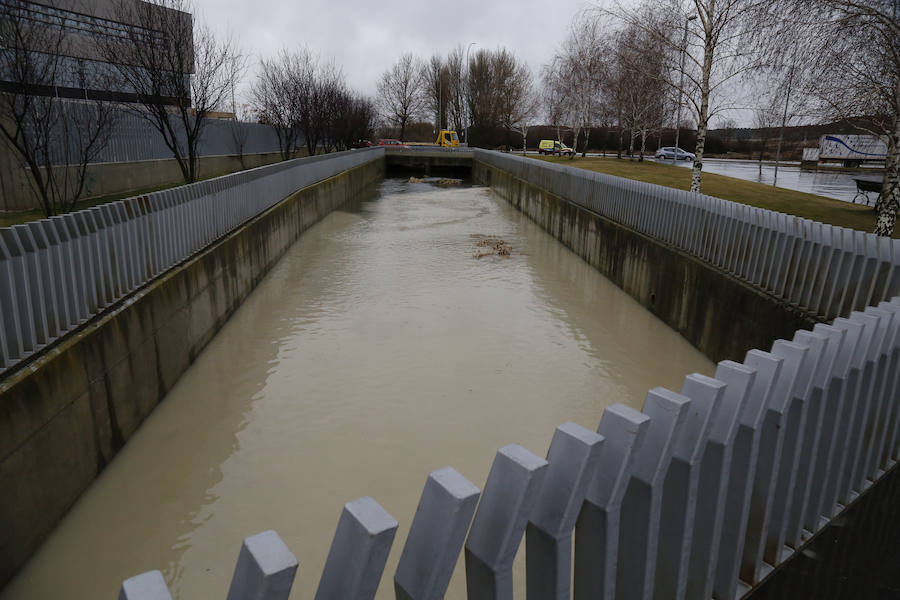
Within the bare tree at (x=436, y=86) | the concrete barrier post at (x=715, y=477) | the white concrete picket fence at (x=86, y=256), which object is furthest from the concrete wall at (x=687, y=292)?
the bare tree at (x=436, y=86)

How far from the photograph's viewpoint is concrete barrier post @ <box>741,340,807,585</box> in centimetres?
203

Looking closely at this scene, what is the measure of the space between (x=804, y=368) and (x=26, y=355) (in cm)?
460

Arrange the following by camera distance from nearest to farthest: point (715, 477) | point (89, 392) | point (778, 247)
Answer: point (715, 477) → point (89, 392) → point (778, 247)

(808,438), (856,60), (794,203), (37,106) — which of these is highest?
(856,60)

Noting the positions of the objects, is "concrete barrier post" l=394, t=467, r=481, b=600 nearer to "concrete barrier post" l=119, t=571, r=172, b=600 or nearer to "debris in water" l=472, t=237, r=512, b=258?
"concrete barrier post" l=119, t=571, r=172, b=600

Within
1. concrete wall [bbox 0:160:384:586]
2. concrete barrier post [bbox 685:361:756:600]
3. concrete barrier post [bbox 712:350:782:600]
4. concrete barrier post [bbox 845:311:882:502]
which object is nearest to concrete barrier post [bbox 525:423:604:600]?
concrete barrier post [bbox 685:361:756:600]

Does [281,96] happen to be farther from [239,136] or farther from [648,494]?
[648,494]

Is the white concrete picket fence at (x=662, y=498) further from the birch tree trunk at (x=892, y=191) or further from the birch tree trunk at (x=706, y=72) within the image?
the birch tree trunk at (x=706, y=72)

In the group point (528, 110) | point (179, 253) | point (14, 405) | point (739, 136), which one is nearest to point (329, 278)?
point (179, 253)

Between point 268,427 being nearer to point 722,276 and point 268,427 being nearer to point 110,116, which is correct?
point 722,276

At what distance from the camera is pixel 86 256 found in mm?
5000

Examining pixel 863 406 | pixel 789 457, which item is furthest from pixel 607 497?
pixel 863 406

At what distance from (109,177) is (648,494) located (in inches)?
757

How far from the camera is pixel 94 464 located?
4.61 meters
